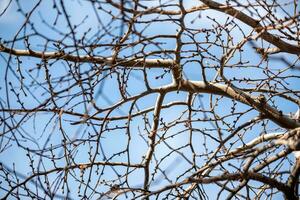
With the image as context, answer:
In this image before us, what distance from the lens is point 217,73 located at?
5.19 meters

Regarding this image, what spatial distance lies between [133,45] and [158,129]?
5.19ft

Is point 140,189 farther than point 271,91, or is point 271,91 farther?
point 271,91

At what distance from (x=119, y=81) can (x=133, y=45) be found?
20.9 inches

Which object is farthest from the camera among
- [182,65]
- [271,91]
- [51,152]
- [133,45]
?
[271,91]

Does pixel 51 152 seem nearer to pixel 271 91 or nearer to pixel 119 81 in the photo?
pixel 119 81

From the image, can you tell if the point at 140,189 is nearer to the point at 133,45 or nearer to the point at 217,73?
the point at 133,45

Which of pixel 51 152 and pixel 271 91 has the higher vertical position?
pixel 271 91

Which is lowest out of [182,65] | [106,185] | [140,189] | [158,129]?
[140,189]

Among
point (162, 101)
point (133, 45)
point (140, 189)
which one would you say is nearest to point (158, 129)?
point (162, 101)

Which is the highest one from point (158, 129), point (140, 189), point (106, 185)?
point (158, 129)

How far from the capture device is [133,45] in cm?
392

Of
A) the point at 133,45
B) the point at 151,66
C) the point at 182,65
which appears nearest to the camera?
the point at 133,45

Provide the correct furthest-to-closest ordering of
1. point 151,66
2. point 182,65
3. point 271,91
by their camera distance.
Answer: point 271,91
point 151,66
point 182,65

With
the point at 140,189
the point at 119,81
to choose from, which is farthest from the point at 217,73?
the point at 140,189
